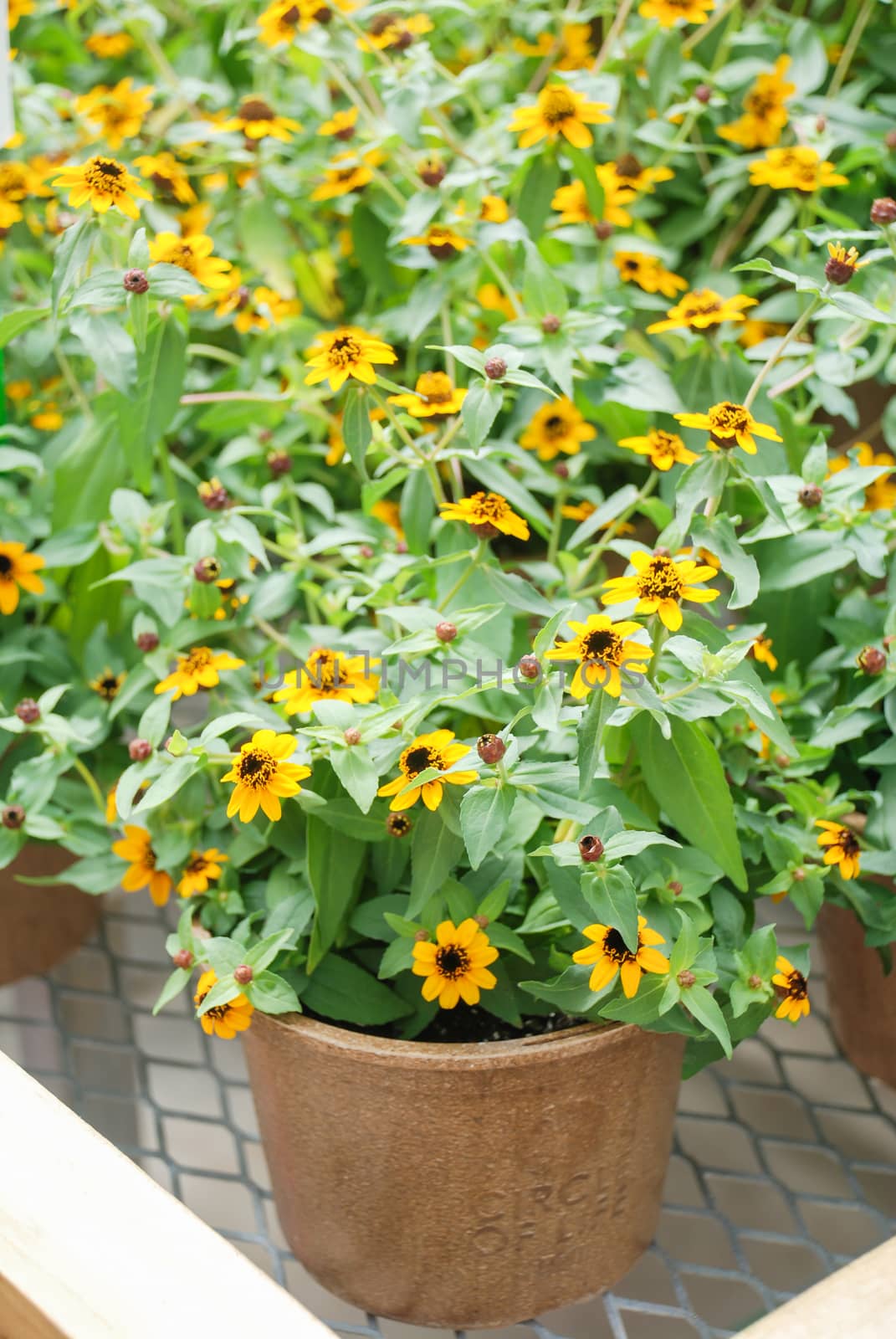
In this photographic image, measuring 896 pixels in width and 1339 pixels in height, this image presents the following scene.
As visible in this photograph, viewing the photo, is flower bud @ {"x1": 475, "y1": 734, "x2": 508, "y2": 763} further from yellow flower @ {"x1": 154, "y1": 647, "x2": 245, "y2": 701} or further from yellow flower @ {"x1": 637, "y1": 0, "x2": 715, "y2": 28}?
yellow flower @ {"x1": 637, "y1": 0, "x2": 715, "y2": 28}

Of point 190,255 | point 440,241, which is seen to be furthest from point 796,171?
point 190,255

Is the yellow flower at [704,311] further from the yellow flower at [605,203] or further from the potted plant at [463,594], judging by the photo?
the yellow flower at [605,203]

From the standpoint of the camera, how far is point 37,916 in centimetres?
73

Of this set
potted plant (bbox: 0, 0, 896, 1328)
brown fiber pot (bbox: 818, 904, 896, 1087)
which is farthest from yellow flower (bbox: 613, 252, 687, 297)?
brown fiber pot (bbox: 818, 904, 896, 1087)

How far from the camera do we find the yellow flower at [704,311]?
55 cm

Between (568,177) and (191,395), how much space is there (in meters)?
0.26

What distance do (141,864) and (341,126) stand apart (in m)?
0.40

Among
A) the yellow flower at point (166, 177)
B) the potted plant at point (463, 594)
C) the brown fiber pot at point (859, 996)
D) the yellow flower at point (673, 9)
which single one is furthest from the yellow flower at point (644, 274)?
the brown fiber pot at point (859, 996)

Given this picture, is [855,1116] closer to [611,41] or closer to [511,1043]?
[511,1043]

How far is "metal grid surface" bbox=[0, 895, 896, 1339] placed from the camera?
2.09ft

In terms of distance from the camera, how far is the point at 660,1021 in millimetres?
464

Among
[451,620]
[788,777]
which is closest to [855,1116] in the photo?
[788,777]

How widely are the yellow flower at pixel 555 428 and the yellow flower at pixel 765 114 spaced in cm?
20

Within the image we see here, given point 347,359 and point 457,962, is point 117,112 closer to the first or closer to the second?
point 347,359
